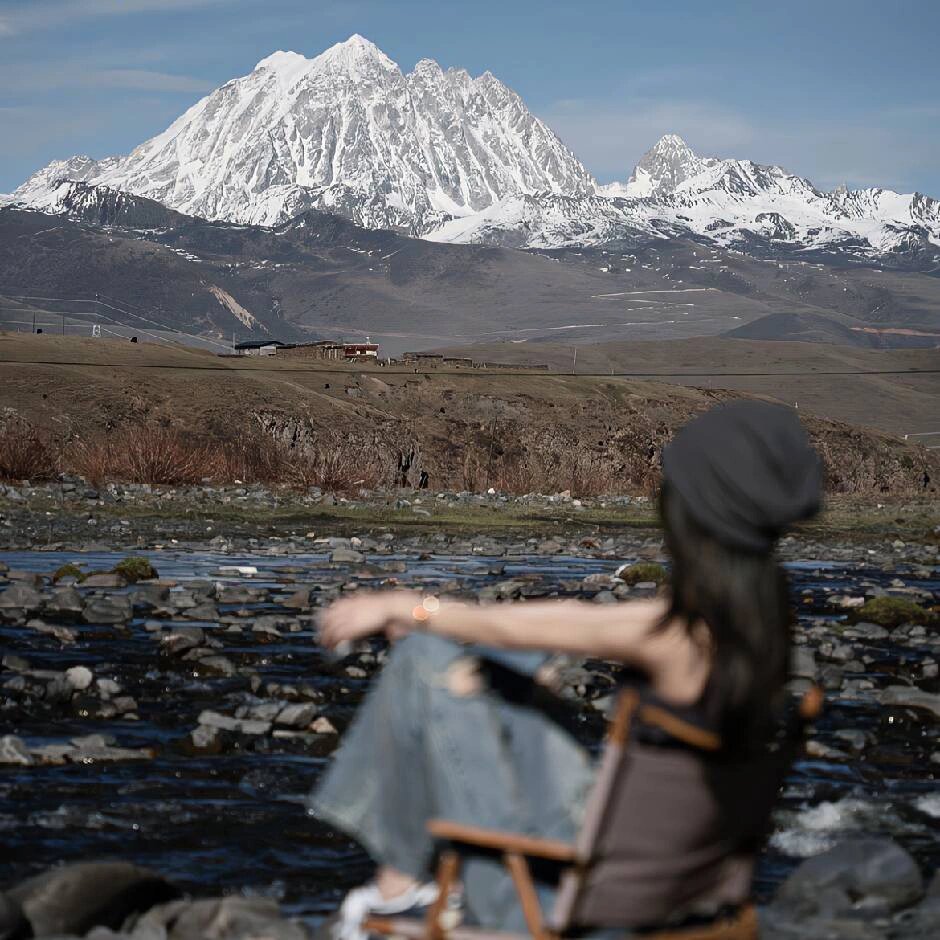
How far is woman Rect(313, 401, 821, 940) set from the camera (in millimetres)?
3502

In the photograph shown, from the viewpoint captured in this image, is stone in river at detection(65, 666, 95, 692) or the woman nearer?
the woman

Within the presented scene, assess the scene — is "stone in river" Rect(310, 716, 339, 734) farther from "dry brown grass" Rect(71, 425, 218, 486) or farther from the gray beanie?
"dry brown grass" Rect(71, 425, 218, 486)

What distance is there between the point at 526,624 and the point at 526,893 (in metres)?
0.65

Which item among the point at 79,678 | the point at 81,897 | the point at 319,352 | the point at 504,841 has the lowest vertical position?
the point at 79,678

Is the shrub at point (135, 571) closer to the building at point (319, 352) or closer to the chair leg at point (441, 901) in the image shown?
the chair leg at point (441, 901)

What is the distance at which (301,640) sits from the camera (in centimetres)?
1241

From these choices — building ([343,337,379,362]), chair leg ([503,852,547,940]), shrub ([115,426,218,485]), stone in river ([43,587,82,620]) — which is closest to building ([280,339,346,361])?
building ([343,337,379,362])

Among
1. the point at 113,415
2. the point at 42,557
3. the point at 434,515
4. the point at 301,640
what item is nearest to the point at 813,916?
the point at 301,640

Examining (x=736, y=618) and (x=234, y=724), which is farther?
(x=234, y=724)

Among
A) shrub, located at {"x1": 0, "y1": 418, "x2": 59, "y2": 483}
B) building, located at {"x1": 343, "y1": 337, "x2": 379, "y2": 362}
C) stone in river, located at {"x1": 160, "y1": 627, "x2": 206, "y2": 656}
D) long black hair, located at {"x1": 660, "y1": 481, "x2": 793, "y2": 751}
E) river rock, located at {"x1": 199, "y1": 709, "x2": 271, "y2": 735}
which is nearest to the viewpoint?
long black hair, located at {"x1": 660, "y1": 481, "x2": 793, "y2": 751}

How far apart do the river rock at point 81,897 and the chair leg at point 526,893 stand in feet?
6.91

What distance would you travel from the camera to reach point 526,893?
3.63 meters

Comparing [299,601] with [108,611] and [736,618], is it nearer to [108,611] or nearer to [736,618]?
[108,611]

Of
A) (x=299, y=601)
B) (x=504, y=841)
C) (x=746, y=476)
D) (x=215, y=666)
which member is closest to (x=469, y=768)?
(x=504, y=841)
